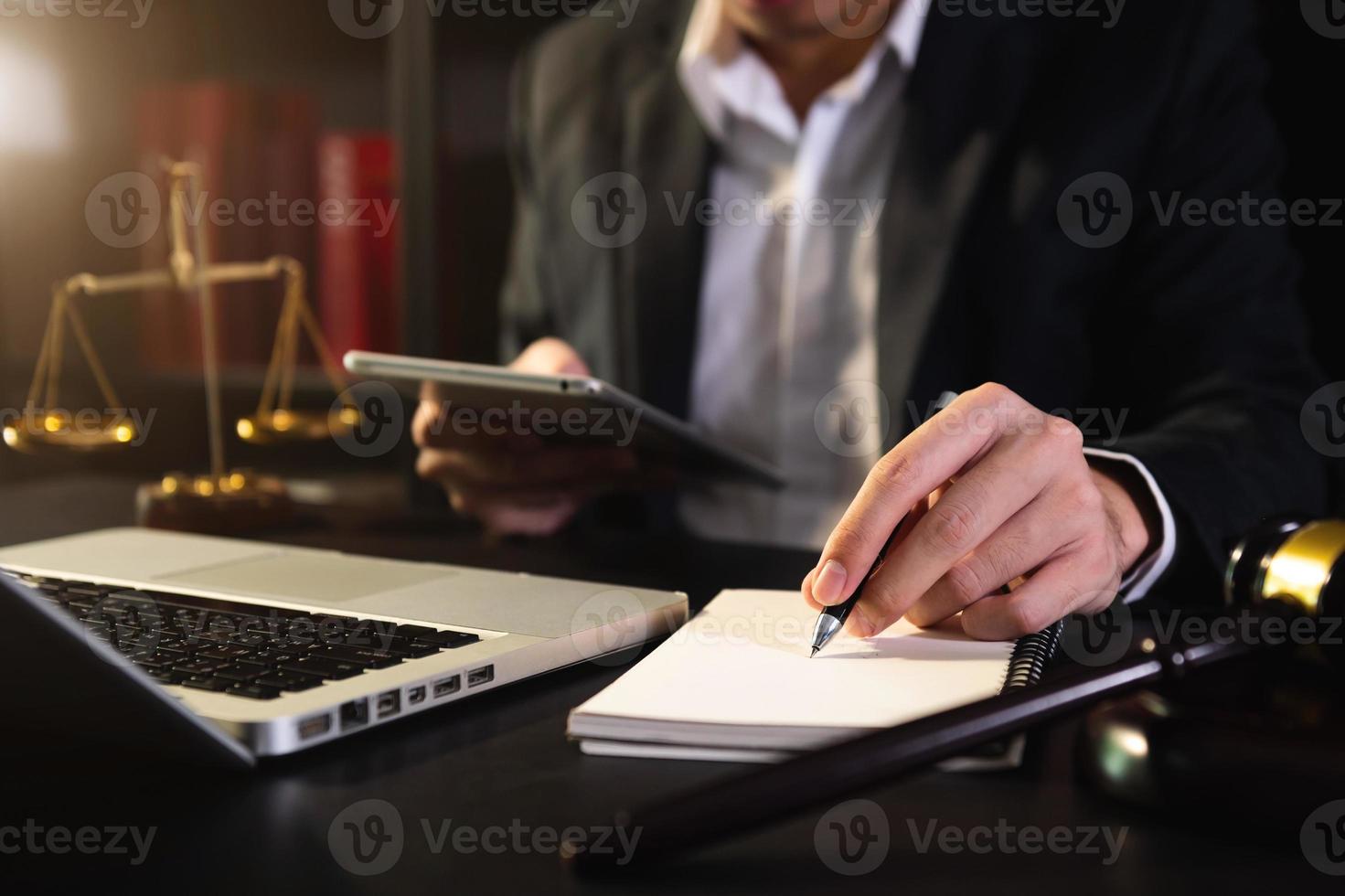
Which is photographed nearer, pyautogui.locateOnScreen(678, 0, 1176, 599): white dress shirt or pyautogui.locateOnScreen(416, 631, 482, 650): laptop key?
pyautogui.locateOnScreen(416, 631, 482, 650): laptop key

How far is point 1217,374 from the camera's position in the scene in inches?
42.0

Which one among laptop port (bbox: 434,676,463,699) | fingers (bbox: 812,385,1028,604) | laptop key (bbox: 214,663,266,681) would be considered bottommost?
laptop port (bbox: 434,676,463,699)

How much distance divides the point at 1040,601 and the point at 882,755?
25 cm

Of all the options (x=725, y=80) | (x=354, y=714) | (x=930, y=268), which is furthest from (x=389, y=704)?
(x=725, y=80)

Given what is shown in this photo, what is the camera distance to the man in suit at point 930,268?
2.69 ft

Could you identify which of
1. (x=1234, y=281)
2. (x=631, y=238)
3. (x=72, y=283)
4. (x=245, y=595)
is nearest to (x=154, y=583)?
(x=245, y=595)

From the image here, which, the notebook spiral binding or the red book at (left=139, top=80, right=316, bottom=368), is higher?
the red book at (left=139, top=80, right=316, bottom=368)

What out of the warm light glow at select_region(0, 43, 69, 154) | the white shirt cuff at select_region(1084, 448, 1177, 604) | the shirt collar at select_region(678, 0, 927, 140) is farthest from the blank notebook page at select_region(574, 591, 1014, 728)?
the warm light glow at select_region(0, 43, 69, 154)

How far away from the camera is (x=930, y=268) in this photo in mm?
1209

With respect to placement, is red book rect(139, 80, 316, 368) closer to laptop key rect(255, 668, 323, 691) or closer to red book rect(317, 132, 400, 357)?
red book rect(317, 132, 400, 357)

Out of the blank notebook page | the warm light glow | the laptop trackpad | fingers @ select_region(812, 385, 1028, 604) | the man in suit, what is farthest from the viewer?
the warm light glow

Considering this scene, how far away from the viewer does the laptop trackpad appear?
67 centimetres

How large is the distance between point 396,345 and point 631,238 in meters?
0.55

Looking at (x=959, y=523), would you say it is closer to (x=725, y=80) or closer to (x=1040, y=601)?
(x=1040, y=601)
